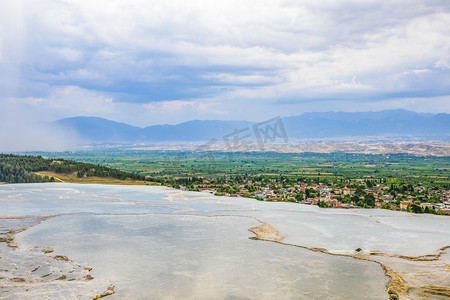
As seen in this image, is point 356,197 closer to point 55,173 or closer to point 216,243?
point 216,243

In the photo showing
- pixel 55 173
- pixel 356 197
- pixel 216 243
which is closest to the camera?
pixel 216 243

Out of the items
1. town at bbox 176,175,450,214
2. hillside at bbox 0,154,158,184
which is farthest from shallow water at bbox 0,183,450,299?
hillside at bbox 0,154,158,184

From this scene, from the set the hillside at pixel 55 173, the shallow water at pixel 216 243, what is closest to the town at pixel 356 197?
the shallow water at pixel 216 243

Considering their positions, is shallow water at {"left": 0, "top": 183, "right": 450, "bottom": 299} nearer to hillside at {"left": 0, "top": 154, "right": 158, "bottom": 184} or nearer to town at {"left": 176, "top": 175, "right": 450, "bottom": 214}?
town at {"left": 176, "top": 175, "right": 450, "bottom": 214}

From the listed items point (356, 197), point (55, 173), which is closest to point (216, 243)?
point (356, 197)

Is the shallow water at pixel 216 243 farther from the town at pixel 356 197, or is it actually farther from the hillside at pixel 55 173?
the hillside at pixel 55 173

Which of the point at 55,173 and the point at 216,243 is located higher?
the point at 55,173

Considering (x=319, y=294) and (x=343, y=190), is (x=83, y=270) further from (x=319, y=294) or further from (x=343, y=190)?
(x=343, y=190)
